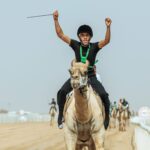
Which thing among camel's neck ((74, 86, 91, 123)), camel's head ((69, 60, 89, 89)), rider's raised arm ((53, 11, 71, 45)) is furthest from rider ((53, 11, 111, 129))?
camel's head ((69, 60, 89, 89))

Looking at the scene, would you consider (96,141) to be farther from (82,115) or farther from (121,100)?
(121,100)

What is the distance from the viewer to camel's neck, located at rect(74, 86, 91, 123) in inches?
428

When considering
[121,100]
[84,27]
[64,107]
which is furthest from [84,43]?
[121,100]

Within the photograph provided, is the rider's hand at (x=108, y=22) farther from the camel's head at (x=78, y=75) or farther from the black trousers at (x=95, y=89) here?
the camel's head at (x=78, y=75)

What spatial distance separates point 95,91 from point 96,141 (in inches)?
44.4

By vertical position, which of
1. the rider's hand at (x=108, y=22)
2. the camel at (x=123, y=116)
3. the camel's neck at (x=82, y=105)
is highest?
the rider's hand at (x=108, y=22)

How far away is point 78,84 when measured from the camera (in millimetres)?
10492

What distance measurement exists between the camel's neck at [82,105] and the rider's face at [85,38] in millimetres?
1079

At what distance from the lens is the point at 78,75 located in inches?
410

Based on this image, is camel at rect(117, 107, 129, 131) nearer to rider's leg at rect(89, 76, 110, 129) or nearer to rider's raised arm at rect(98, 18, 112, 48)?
rider's leg at rect(89, 76, 110, 129)

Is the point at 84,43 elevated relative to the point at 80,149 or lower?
elevated

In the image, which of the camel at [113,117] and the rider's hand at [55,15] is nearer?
the rider's hand at [55,15]

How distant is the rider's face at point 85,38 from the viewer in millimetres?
12250

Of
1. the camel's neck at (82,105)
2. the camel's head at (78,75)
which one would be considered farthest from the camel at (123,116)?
the camel's head at (78,75)
